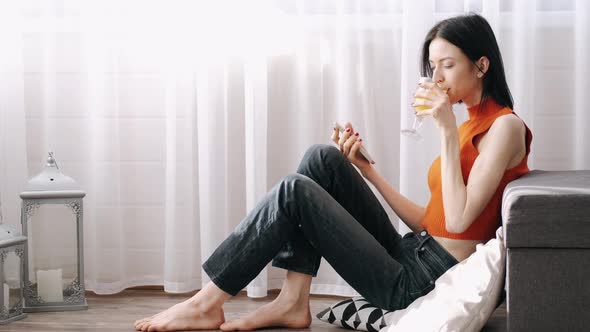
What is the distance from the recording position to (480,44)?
90.3 inches

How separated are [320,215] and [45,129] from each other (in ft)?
4.63

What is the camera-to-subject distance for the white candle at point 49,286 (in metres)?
2.88

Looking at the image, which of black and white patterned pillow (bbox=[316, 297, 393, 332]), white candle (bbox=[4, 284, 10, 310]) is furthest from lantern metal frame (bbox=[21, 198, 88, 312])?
black and white patterned pillow (bbox=[316, 297, 393, 332])

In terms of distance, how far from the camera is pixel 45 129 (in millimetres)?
3207

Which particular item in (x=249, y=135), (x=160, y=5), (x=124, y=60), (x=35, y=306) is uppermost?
(x=160, y=5)

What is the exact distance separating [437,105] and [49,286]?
154cm

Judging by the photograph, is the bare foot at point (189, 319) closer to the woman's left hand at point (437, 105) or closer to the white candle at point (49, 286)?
the white candle at point (49, 286)

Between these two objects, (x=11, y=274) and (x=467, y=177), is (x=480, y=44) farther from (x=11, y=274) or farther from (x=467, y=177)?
(x=11, y=274)

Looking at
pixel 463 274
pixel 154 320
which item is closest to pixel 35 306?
pixel 154 320

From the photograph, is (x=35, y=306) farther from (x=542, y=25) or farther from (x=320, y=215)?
(x=542, y=25)

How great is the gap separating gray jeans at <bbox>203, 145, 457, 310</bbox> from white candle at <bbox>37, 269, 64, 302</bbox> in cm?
77

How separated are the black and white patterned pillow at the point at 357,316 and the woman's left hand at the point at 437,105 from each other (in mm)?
587

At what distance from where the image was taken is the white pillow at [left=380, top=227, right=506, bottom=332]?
2.01 metres

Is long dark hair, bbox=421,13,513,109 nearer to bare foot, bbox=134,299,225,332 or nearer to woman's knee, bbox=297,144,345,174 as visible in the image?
woman's knee, bbox=297,144,345,174
